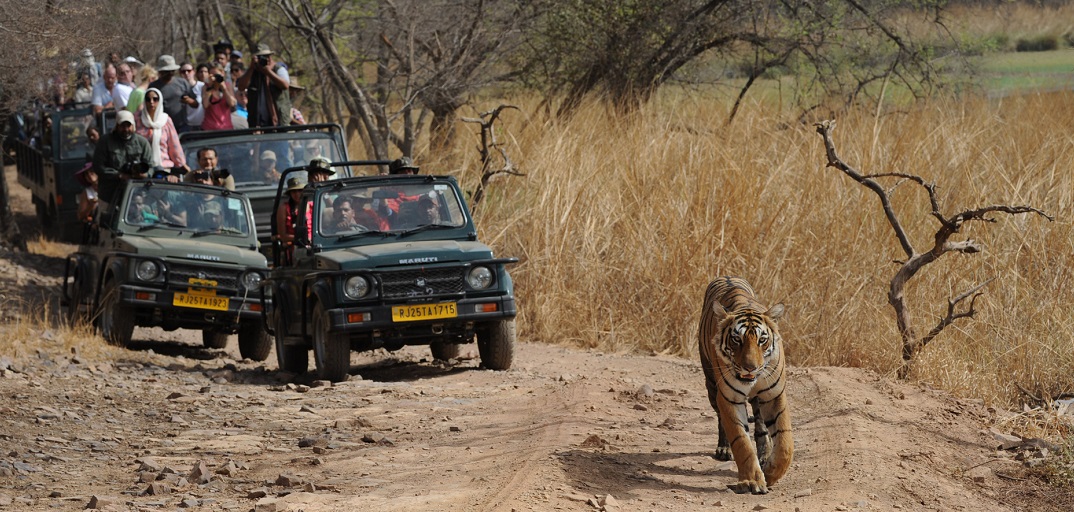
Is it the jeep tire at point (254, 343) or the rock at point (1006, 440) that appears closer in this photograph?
the rock at point (1006, 440)

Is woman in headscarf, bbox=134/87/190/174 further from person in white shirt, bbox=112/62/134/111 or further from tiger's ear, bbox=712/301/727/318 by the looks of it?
tiger's ear, bbox=712/301/727/318

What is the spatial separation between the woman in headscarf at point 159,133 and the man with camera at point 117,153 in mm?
424

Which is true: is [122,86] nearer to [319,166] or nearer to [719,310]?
[319,166]

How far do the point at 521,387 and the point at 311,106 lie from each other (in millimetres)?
14641

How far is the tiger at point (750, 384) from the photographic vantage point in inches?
246

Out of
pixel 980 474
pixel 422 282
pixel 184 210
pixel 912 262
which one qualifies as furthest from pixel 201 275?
pixel 980 474

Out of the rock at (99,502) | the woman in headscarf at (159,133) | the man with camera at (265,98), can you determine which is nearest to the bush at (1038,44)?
the man with camera at (265,98)

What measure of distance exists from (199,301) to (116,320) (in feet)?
2.33

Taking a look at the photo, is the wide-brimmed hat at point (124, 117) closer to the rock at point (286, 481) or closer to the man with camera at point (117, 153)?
the man with camera at point (117, 153)

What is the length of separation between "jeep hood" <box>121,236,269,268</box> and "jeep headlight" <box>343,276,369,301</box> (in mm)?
2198

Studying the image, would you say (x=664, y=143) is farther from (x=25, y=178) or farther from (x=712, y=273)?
(x=25, y=178)

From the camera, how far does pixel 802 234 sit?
1226cm

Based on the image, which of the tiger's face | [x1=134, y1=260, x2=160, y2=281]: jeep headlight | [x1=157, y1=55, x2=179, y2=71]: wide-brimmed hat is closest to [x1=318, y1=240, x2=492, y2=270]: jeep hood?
[x1=134, y1=260, x2=160, y2=281]: jeep headlight

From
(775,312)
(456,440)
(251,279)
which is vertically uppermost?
(775,312)
